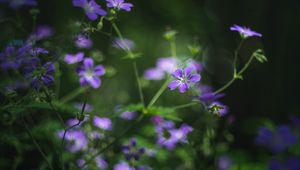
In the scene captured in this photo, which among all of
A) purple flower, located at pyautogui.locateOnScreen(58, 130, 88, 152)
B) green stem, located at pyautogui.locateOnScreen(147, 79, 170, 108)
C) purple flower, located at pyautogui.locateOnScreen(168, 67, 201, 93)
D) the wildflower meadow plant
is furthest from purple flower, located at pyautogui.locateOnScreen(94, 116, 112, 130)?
purple flower, located at pyautogui.locateOnScreen(168, 67, 201, 93)

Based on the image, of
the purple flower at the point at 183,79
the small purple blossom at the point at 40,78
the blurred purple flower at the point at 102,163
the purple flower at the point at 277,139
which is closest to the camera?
the small purple blossom at the point at 40,78

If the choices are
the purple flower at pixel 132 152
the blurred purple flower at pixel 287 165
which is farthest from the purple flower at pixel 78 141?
the blurred purple flower at pixel 287 165

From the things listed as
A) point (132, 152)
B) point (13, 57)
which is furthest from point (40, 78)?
point (132, 152)

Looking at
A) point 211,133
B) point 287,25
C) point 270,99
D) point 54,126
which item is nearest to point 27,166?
point 54,126

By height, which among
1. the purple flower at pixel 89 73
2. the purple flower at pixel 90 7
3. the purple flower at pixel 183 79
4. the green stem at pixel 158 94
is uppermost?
the purple flower at pixel 90 7

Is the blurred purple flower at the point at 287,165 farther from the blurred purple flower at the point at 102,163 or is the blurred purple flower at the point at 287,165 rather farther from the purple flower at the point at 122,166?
the blurred purple flower at the point at 102,163

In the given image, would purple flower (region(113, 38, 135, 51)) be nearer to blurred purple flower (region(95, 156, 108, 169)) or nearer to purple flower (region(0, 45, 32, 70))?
purple flower (region(0, 45, 32, 70))

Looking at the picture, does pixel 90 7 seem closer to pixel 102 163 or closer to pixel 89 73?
pixel 89 73
